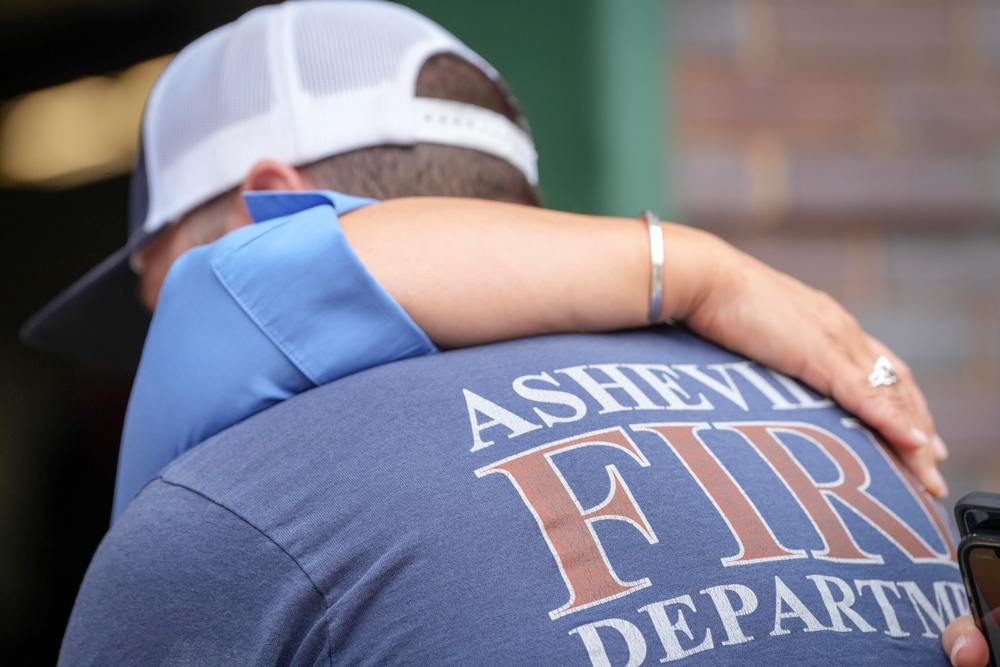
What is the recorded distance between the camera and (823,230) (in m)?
2.26

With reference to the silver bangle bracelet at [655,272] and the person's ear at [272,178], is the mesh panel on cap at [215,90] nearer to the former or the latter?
the person's ear at [272,178]

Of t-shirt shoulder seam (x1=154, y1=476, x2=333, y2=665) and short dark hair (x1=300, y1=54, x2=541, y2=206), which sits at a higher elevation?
short dark hair (x1=300, y1=54, x2=541, y2=206)

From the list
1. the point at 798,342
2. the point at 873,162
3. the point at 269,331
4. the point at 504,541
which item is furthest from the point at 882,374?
the point at 873,162

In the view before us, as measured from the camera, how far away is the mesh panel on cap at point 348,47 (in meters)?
1.33

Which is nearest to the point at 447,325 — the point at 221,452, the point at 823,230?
the point at 221,452

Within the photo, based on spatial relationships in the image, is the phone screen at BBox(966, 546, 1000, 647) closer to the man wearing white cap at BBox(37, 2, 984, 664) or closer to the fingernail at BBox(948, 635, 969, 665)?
the fingernail at BBox(948, 635, 969, 665)

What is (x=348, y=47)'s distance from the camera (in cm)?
136

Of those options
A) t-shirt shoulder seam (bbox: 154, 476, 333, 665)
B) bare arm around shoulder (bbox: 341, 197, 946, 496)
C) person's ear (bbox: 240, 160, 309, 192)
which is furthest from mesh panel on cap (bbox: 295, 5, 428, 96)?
t-shirt shoulder seam (bbox: 154, 476, 333, 665)

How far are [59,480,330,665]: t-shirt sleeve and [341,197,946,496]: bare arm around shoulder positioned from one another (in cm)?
28

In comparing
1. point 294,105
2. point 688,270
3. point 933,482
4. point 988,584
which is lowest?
point 933,482

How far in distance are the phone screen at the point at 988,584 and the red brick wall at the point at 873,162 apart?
1443 mm

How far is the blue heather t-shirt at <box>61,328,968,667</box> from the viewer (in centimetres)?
80

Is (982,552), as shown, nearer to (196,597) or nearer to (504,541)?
(504,541)

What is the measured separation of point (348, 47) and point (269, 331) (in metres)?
0.56
